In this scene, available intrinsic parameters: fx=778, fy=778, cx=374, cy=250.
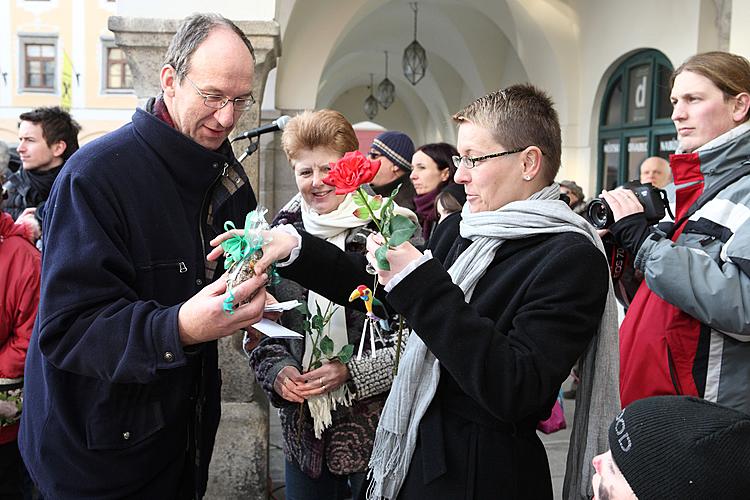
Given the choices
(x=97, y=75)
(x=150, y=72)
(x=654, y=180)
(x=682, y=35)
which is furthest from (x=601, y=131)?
(x=97, y=75)

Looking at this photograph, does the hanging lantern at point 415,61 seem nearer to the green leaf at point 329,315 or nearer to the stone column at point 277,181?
the stone column at point 277,181

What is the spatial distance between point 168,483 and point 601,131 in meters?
9.68

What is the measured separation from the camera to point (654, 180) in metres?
6.68

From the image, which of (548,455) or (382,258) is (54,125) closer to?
(382,258)

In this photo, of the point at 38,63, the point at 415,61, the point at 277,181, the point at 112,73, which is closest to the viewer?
the point at 277,181

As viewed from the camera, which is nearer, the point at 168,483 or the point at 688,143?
the point at 168,483

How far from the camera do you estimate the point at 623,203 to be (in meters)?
2.68

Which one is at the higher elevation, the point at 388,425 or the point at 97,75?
the point at 97,75

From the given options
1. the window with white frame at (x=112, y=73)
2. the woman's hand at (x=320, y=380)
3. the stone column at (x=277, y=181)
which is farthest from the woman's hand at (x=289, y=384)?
the window with white frame at (x=112, y=73)

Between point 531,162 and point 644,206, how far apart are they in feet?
2.76

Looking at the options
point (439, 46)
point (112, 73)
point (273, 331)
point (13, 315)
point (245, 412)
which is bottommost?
point (245, 412)

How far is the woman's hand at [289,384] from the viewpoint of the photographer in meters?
2.64

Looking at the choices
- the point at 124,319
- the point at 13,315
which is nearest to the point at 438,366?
the point at 124,319

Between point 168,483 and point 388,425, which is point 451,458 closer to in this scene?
point 388,425
